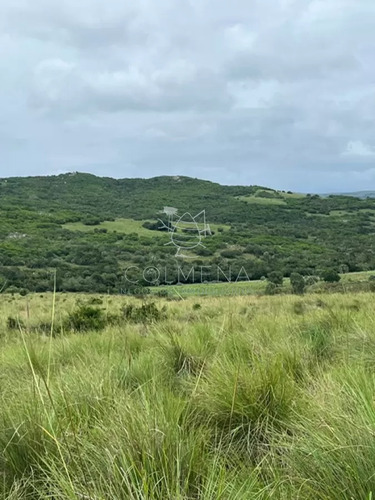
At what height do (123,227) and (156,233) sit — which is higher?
(123,227)

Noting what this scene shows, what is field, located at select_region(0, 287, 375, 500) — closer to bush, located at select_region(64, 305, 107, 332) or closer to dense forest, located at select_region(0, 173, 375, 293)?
bush, located at select_region(64, 305, 107, 332)

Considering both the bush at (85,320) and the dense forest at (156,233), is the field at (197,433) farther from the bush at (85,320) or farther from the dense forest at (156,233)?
the dense forest at (156,233)

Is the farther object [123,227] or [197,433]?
[123,227]

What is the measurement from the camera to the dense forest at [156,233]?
37969 mm

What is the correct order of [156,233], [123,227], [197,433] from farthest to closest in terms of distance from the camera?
[123,227] < [156,233] < [197,433]

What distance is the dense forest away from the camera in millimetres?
37969

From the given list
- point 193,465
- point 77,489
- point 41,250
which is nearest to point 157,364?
point 193,465

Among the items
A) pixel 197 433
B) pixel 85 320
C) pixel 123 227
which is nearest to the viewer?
pixel 197 433

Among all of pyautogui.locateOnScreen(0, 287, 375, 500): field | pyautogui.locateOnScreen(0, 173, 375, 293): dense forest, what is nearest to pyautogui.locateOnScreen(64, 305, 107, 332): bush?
pyautogui.locateOnScreen(0, 173, 375, 293): dense forest

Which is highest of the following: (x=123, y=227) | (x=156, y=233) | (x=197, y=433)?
Result: (x=197, y=433)

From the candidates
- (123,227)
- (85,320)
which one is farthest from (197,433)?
(123,227)

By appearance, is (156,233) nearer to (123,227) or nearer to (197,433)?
(123,227)

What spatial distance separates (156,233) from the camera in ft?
252

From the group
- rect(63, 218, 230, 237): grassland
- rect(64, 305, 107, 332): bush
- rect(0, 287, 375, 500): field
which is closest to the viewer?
rect(0, 287, 375, 500): field
